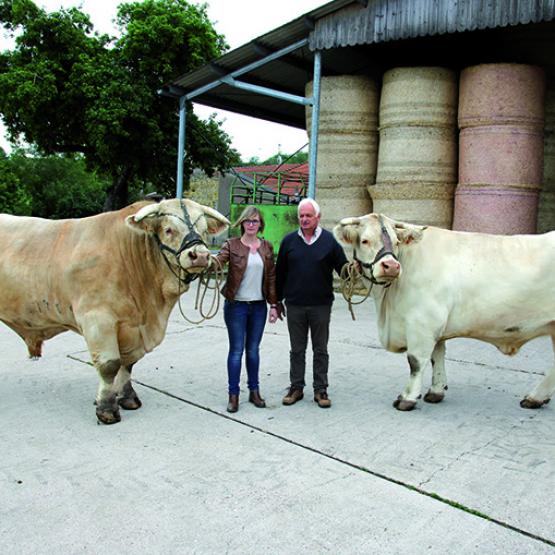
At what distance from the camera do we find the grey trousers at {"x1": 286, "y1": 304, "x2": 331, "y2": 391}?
4520mm

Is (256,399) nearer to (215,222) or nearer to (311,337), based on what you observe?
(311,337)

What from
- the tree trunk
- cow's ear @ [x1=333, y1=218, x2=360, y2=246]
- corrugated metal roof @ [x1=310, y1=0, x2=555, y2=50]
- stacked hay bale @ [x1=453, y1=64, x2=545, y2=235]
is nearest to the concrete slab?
cow's ear @ [x1=333, y1=218, x2=360, y2=246]

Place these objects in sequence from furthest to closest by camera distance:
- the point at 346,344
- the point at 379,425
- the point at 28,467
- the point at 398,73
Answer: the point at 398,73 < the point at 346,344 < the point at 379,425 < the point at 28,467

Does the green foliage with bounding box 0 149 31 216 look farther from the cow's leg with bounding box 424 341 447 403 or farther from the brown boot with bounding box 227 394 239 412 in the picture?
the cow's leg with bounding box 424 341 447 403

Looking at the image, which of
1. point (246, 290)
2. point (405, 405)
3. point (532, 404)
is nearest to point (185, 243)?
point (246, 290)

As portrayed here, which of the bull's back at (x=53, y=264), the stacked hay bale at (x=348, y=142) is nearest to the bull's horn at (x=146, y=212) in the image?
the bull's back at (x=53, y=264)

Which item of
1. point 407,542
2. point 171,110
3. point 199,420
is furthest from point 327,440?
point 171,110

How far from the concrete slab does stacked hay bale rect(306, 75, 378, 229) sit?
4.95 meters

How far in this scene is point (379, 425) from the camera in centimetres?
413

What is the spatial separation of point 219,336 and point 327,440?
349 centimetres

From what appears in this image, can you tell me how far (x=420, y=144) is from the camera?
9.11 metres

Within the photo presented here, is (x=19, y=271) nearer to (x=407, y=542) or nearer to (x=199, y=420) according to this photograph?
(x=199, y=420)

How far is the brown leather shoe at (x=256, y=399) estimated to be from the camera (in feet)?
14.8

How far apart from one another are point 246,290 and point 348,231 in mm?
886
